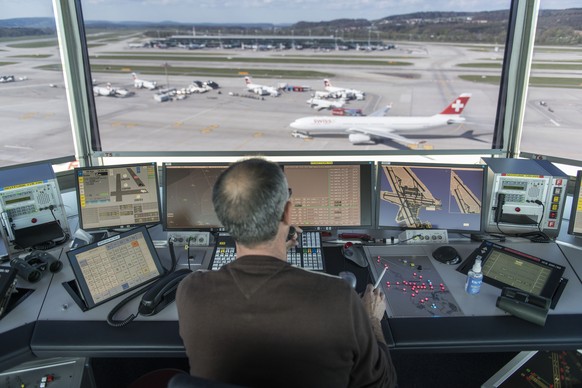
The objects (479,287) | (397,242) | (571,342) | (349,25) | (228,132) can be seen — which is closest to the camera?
(571,342)

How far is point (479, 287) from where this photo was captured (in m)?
1.67

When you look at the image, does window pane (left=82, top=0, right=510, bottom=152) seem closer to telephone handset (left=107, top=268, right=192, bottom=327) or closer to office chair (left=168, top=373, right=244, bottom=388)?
telephone handset (left=107, top=268, right=192, bottom=327)

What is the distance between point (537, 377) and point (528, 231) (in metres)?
0.72

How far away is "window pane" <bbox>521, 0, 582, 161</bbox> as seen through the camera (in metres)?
2.88

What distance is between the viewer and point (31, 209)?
204 cm

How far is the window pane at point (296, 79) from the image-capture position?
258 inches

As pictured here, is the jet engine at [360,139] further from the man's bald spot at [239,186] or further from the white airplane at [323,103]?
the man's bald spot at [239,186]

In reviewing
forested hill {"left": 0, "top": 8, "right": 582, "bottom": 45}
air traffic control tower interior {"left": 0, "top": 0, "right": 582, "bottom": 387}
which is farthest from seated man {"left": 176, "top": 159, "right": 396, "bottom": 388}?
forested hill {"left": 0, "top": 8, "right": 582, "bottom": 45}

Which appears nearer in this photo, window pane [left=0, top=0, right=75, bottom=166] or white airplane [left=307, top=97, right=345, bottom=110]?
window pane [left=0, top=0, right=75, bottom=166]

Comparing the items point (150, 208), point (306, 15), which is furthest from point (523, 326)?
point (306, 15)

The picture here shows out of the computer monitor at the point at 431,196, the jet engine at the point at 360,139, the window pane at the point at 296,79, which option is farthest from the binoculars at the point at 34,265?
the jet engine at the point at 360,139

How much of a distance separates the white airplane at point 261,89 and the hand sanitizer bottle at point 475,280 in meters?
8.76

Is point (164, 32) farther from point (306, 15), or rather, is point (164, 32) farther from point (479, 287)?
point (479, 287)

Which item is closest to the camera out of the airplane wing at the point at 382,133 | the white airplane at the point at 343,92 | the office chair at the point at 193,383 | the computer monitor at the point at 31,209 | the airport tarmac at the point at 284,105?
the office chair at the point at 193,383
